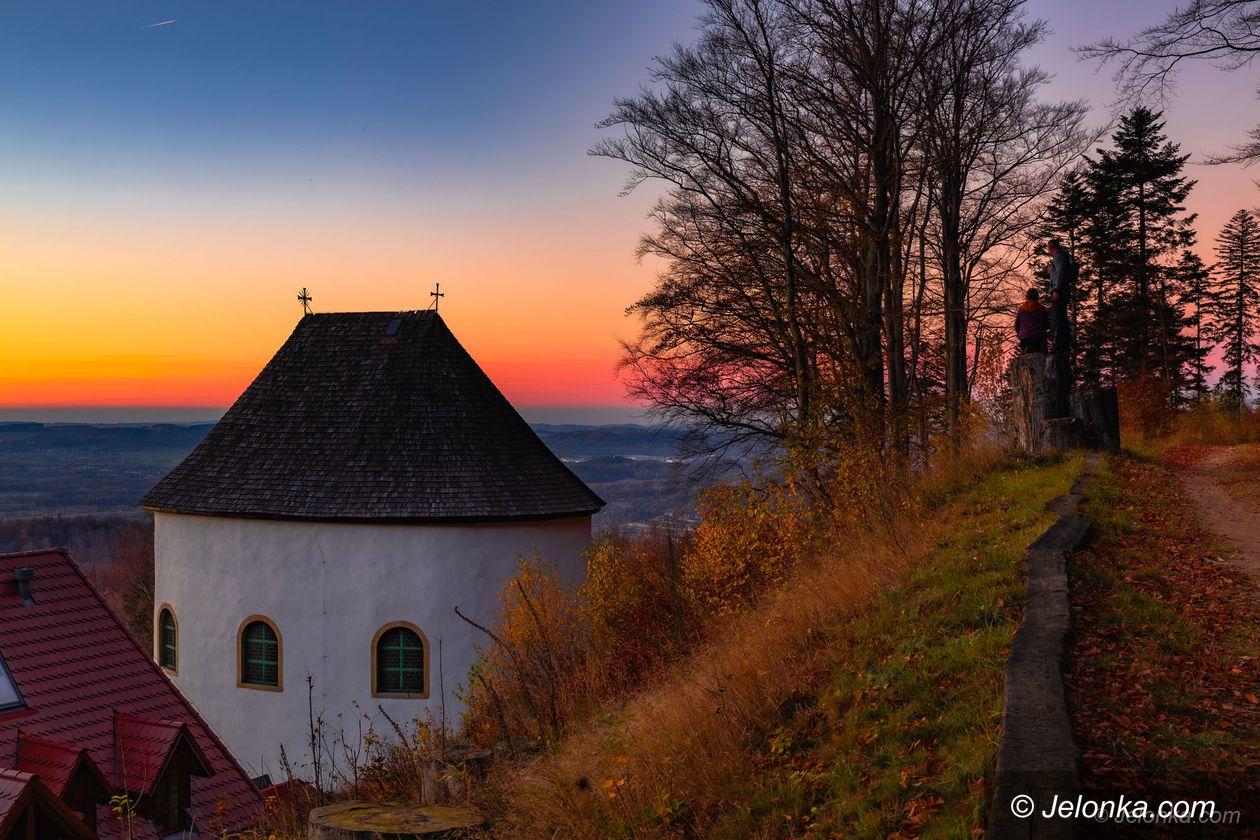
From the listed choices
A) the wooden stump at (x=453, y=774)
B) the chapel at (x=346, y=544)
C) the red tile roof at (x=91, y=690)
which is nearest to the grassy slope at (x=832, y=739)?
the wooden stump at (x=453, y=774)

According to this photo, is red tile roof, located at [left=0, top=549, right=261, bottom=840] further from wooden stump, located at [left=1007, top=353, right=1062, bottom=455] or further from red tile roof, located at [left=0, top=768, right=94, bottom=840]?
wooden stump, located at [left=1007, top=353, right=1062, bottom=455]

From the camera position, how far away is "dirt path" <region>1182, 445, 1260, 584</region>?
8.09 metres

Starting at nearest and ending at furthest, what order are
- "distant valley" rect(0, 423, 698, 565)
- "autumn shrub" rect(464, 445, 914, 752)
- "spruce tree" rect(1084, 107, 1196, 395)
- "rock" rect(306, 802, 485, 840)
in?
1. "rock" rect(306, 802, 485, 840)
2. "autumn shrub" rect(464, 445, 914, 752)
3. "spruce tree" rect(1084, 107, 1196, 395)
4. "distant valley" rect(0, 423, 698, 565)

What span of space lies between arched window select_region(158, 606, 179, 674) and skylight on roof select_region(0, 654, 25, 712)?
7394 millimetres

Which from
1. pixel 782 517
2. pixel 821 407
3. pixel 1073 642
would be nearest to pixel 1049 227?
pixel 821 407

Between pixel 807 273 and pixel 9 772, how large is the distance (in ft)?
45.9

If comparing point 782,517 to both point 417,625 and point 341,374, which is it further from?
point 341,374

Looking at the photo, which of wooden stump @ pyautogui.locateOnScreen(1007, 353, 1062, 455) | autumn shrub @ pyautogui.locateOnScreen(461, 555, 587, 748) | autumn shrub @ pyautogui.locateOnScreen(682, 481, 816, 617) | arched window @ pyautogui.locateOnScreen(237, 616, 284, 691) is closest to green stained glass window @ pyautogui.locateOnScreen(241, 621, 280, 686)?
arched window @ pyautogui.locateOnScreen(237, 616, 284, 691)

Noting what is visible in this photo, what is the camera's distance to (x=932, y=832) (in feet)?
13.4

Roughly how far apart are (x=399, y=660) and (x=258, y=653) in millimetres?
3098

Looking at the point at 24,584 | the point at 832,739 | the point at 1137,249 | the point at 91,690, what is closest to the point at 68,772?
the point at 91,690

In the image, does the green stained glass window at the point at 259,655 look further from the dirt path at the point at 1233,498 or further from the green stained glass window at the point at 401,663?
the dirt path at the point at 1233,498

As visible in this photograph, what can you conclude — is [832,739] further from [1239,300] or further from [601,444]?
[601,444]

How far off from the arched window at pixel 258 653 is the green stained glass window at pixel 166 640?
2.38 meters
